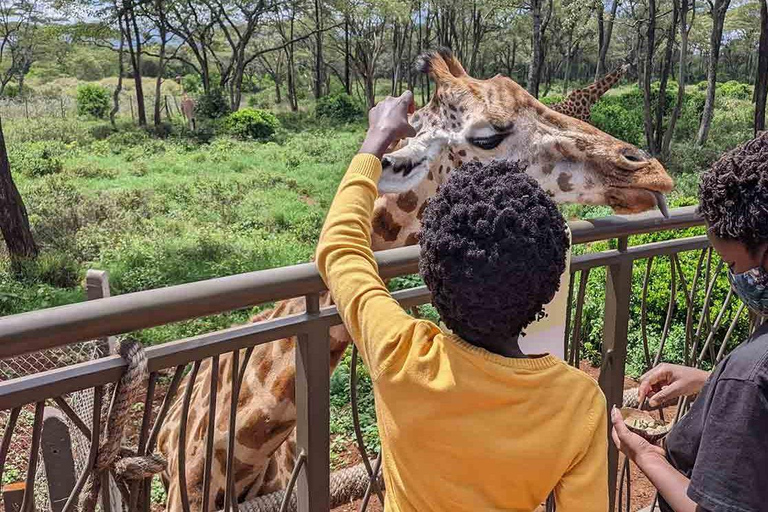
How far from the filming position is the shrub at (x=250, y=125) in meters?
20.4

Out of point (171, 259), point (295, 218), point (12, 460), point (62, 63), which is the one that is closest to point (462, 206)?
point (12, 460)

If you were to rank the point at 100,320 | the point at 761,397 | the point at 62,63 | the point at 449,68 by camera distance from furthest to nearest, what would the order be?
the point at 62,63, the point at 449,68, the point at 100,320, the point at 761,397

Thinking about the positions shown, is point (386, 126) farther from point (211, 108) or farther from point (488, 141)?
point (211, 108)

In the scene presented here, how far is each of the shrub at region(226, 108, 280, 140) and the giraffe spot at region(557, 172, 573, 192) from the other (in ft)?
58.5

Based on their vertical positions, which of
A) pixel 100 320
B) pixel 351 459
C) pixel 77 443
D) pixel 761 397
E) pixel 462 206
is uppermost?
pixel 462 206

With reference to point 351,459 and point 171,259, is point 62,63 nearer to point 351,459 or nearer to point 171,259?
point 171,259

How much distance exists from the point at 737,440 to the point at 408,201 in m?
1.98

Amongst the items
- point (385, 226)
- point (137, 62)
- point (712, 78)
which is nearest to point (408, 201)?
point (385, 226)

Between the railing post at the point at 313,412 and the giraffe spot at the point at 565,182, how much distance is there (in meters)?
1.72

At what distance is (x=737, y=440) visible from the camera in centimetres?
129

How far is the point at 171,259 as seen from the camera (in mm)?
8805

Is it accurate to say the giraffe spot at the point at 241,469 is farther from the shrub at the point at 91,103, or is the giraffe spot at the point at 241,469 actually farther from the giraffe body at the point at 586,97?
the shrub at the point at 91,103

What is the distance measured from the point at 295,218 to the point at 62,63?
2679 cm

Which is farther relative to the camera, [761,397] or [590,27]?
[590,27]
